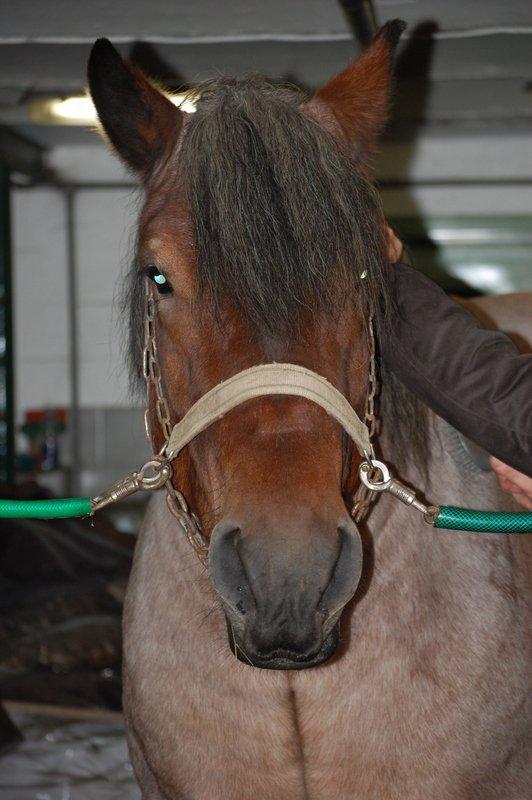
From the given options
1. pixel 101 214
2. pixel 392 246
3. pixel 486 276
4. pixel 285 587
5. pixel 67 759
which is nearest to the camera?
pixel 285 587

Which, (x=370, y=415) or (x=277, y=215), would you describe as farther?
(x=370, y=415)

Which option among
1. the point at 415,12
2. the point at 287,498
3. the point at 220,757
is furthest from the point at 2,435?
the point at 287,498

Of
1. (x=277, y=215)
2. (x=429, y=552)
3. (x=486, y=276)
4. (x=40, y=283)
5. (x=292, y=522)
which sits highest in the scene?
(x=40, y=283)

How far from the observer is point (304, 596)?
3.76ft

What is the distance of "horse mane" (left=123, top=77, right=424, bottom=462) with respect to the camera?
1.34m

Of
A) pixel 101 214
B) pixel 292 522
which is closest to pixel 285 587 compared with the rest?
pixel 292 522

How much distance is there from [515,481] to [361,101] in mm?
777

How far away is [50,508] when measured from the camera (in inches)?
63.3

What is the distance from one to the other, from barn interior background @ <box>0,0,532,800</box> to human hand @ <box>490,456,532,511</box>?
84 cm

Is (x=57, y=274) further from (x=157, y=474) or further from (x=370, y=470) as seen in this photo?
(x=370, y=470)

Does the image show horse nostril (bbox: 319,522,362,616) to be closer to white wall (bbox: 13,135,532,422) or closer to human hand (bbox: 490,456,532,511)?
human hand (bbox: 490,456,532,511)

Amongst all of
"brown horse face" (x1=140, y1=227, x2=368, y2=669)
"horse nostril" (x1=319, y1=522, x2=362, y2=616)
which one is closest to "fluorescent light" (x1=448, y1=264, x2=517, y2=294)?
"brown horse face" (x1=140, y1=227, x2=368, y2=669)

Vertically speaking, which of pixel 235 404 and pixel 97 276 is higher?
pixel 97 276

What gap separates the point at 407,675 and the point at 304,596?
0.52 meters
